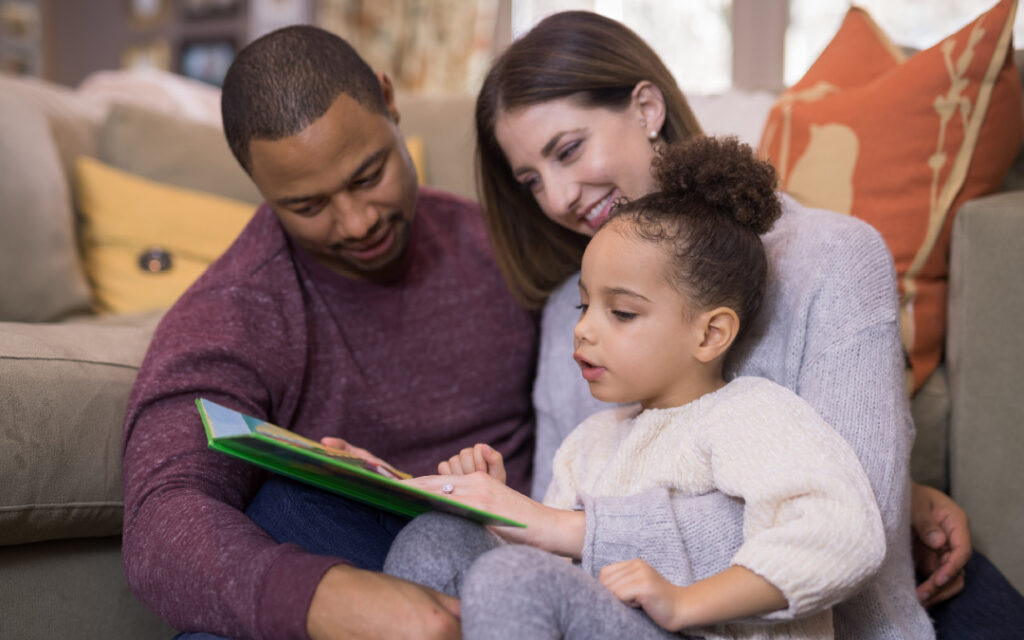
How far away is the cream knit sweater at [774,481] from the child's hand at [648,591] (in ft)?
0.22

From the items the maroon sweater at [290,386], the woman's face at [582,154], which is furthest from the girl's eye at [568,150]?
the maroon sweater at [290,386]

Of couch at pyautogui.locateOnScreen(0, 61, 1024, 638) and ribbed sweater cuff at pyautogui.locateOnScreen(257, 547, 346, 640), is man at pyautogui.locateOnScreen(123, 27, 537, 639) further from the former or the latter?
couch at pyautogui.locateOnScreen(0, 61, 1024, 638)

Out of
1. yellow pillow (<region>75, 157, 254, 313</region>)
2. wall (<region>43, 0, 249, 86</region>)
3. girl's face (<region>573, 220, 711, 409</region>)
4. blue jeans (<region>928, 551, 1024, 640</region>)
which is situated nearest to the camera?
girl's face (<region>573, 220, 711, 409</region>)

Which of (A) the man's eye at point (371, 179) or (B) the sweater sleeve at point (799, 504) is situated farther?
(A) the man's eye at point (371, 179)

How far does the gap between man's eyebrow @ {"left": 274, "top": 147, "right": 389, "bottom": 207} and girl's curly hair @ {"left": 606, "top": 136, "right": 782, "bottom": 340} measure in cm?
39

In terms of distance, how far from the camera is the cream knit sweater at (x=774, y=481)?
0.76m

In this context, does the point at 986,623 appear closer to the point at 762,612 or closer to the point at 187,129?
the point at 762,612

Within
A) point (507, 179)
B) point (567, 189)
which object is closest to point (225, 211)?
point (507, 179)

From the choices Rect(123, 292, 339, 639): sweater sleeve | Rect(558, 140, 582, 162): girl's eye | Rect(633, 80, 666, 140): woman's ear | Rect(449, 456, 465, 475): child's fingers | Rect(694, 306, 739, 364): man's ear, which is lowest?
Rect(449, 456, 465, 475): child's fingers

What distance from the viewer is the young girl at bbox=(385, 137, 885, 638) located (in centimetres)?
76

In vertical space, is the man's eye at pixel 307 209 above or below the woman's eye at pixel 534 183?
below

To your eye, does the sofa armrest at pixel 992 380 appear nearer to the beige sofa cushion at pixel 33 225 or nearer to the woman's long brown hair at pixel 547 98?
the woman's long brown hair at pixel 547 98

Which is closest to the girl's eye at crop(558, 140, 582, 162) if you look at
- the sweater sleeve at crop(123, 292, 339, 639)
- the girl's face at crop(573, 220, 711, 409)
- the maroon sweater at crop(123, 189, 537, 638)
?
the girl's face at crop(573, 220, 711, 409)

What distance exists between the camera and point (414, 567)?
2.73 ft
